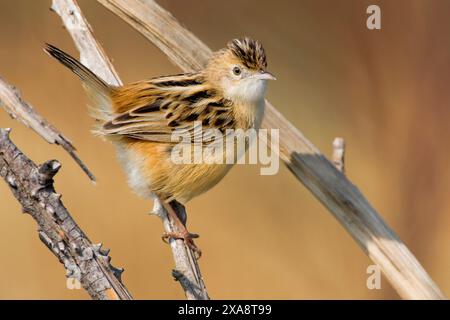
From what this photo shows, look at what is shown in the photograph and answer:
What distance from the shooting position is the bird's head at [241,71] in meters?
2.94

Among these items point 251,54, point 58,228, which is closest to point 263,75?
point 251,54

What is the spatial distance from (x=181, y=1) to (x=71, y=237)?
2102 mm

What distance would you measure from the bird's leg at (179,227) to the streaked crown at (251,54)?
691 millimetres

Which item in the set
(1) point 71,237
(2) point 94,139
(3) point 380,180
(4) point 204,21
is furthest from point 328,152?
(1) point 71,237

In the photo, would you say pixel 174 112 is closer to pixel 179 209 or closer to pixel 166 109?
pixel 166 109

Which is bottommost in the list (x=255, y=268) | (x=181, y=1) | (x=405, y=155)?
(x=255, y=268)

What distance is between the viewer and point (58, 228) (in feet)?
6.38

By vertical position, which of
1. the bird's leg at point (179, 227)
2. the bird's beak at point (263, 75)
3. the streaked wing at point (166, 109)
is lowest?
the bird's leg at point (179, 227)

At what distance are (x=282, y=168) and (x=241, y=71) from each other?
1.15m

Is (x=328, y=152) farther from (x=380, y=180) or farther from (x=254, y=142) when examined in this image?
(x=254, y=142)

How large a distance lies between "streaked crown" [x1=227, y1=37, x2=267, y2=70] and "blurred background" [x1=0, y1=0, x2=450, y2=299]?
2.80ft

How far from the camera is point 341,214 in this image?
268cm

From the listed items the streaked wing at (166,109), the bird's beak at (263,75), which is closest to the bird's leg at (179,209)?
the streaked wing at (166,109)

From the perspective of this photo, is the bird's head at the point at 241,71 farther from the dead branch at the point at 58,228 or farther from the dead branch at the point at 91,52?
the dead branch at the point at 58,228
